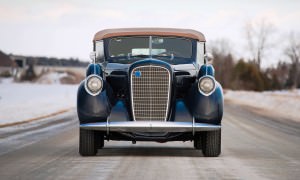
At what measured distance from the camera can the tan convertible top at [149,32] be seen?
12.8m

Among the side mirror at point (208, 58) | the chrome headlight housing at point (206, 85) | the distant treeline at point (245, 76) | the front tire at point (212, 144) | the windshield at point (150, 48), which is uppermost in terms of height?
the windshield at point (150, 48)

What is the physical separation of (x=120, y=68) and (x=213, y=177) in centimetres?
366

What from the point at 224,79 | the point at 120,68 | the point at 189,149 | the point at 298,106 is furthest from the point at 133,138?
the point at 224,79

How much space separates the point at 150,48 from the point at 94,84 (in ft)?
6.64

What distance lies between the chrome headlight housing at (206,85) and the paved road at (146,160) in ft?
3.54

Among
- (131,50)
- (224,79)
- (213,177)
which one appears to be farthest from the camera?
(224,79)

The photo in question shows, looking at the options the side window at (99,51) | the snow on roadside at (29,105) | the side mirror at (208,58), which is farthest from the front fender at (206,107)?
the snow on roadside at (29,105)

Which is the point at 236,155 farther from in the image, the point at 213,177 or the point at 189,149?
the point at 213,177

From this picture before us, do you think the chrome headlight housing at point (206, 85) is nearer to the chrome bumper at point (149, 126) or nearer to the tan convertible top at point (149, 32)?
the chrome bumper at point (149, 126)

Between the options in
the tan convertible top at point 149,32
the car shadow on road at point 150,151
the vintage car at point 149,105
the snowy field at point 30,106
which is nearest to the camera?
the vintage car at point 149,105

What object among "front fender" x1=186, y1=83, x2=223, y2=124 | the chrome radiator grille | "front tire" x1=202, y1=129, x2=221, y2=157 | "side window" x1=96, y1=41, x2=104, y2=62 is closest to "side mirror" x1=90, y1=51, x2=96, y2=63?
"side window" x1=96, y1=41, x2=104, y2=62

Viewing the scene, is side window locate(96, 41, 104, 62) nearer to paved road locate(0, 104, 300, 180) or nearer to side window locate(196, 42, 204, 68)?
paved road locate(0, 104, 300, 180)

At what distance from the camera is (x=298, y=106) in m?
38.5

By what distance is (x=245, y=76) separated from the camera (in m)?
124
